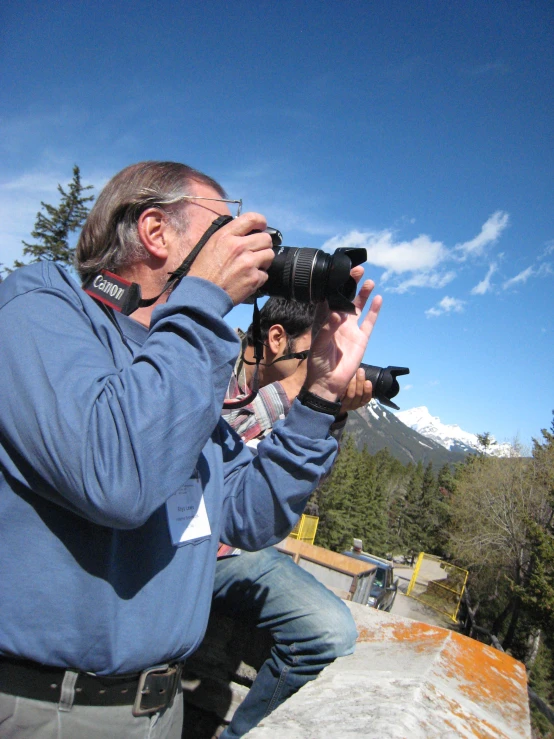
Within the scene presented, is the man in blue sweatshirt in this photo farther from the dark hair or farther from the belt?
the dark hair

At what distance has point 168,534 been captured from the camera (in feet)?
4.27

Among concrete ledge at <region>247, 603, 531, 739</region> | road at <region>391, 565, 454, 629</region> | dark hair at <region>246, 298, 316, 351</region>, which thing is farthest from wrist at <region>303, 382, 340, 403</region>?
road at <region>391, 565, 454, 629</region>

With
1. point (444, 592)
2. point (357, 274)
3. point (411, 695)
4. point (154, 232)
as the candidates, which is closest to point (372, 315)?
point (357, 274)

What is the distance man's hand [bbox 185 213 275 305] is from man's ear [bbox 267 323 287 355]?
6.14 ft

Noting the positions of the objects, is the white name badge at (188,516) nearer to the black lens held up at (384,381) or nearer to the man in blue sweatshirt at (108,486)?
the man in blue sweatshirt at (108,486)

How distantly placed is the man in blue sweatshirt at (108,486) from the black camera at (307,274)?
0.19m

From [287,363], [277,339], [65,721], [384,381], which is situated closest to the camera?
[65,721]

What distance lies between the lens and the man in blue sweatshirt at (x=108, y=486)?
100 centimetres

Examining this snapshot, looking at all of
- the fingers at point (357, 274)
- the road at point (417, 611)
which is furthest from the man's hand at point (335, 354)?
the road at point (417, 611)

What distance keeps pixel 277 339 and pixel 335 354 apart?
1.47 meters

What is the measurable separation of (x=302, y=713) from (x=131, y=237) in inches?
58.0

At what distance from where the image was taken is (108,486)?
3.21 feet

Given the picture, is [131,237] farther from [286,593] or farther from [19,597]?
[286,593]

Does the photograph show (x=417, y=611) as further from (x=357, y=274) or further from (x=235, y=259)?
(x=235, y=259)
